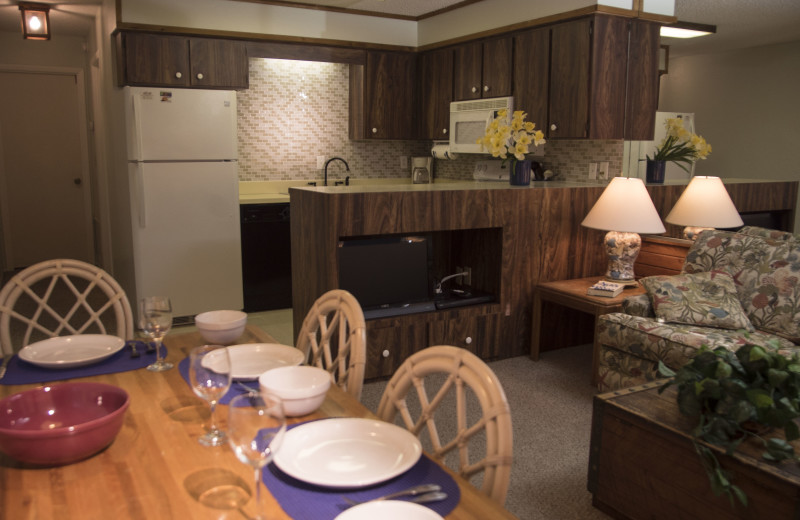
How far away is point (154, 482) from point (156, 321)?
0.67m

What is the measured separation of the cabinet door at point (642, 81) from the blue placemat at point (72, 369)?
371cm

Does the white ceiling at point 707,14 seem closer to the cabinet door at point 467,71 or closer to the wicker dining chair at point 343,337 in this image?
the cabinet door at point 467,71

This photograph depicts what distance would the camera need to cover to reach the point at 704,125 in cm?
512

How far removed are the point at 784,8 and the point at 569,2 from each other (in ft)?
5.81

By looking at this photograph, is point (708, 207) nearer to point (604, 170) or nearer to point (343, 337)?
point (604, 170)

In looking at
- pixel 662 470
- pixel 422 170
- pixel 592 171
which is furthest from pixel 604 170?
pixel 662 470

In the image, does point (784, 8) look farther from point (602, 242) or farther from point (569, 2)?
point (602, 242)

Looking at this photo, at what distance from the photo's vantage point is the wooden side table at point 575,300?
11.7ft

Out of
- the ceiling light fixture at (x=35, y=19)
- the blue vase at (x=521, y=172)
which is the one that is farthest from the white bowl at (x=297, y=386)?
the ceiling light fixture at (x=35, y=19)

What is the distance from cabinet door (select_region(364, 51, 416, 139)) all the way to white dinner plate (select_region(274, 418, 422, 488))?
4.66m

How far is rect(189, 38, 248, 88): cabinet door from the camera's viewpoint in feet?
15.7

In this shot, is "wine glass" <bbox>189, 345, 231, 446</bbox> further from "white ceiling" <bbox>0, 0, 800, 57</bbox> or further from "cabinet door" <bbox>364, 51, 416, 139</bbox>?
"cabinet door" <bbox>364, 51, 416, 139</bbox>

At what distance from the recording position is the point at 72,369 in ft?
5.65

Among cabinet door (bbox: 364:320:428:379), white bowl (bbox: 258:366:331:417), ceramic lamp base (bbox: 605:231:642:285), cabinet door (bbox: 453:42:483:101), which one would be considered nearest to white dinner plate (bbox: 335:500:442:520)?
white bowl (bbox: 258:366:331:417)
